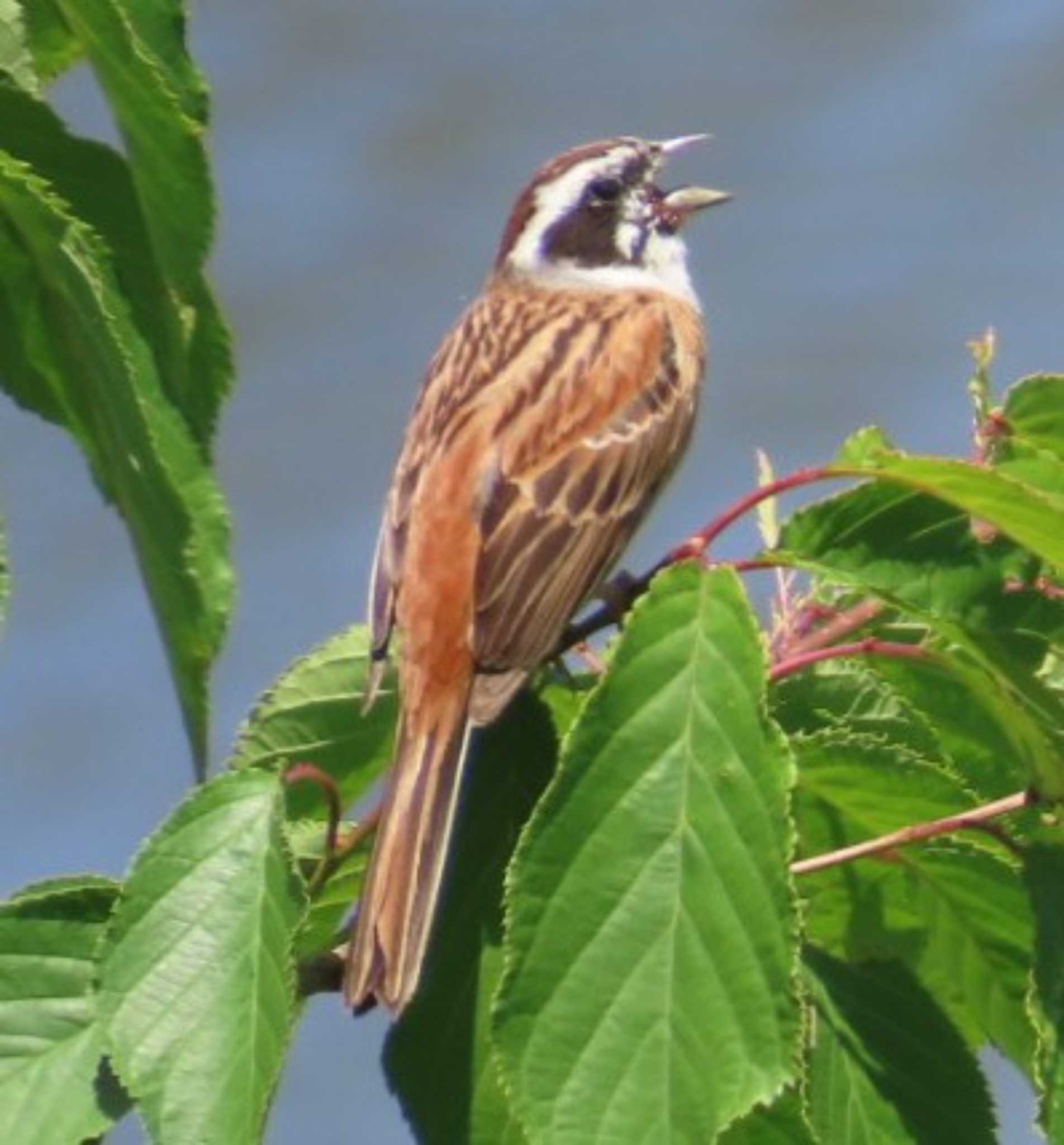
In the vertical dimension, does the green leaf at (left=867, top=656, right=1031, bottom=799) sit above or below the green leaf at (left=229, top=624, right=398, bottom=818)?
below

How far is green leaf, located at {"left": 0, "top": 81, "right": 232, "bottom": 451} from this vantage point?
1.41 meters

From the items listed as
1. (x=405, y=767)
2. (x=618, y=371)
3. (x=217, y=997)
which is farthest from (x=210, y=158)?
(x=618, y=371)

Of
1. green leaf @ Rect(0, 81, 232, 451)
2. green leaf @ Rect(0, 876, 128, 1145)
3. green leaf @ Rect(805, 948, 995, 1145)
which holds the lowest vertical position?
green leaf @ Rect(805, 948, 995, 1145)

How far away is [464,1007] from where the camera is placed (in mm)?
1647

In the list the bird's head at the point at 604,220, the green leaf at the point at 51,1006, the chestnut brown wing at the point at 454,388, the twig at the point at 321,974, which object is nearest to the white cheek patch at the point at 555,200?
the bird's head at the point at 604,220

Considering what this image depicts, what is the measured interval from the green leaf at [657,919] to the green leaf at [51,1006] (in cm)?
29

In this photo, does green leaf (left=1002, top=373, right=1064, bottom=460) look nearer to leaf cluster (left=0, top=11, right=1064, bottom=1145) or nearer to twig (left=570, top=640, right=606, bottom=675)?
leaf cluster (left=0, top=11, right=1064, bottom=1145)

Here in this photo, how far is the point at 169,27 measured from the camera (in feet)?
4.63

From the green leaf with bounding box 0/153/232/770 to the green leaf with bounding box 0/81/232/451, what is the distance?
0.01 metres

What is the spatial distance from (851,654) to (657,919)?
0.35 metres

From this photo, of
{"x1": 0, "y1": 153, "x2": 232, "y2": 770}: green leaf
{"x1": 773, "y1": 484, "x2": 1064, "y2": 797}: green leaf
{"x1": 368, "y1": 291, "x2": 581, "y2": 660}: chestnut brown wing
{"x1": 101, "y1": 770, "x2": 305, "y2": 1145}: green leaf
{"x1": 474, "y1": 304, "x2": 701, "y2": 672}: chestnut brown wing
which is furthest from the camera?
{"x1": 368, "y1": 291, "x2": 581, "y2": 660}: chestnut brown wing

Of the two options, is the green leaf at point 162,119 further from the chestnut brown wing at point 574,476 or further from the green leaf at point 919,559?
the chestnut brown wing at point 574,476

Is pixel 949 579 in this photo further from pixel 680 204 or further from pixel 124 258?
pixel 680 204

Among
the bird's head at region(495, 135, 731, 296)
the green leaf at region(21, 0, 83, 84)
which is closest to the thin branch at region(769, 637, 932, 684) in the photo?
the green leaf at region(21, 0, 83, 84)
